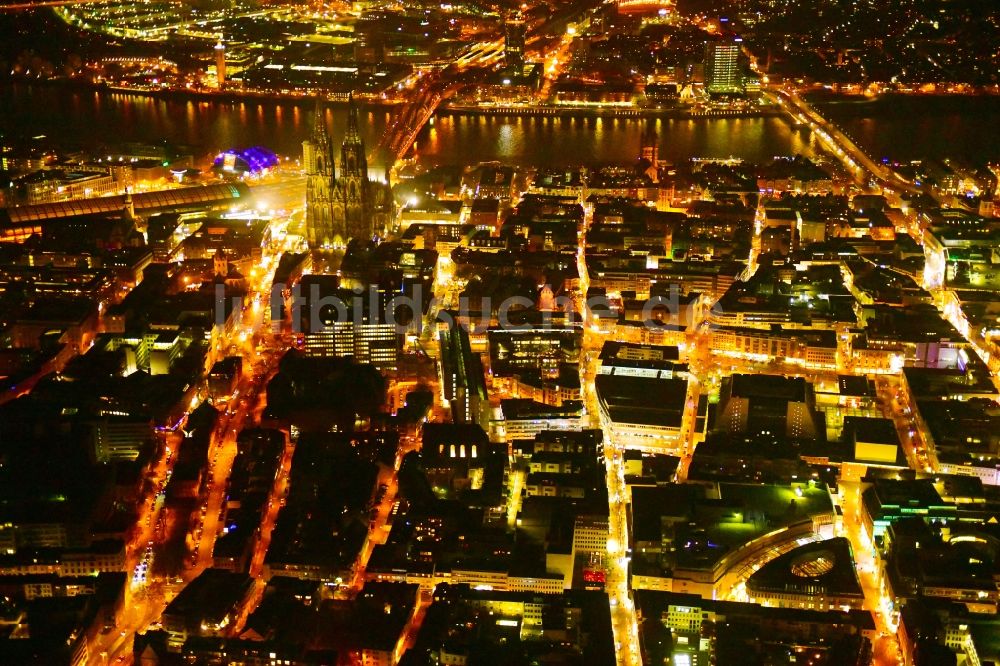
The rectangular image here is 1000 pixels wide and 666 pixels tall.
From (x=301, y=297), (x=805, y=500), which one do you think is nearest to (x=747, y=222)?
(x=301, y=297)

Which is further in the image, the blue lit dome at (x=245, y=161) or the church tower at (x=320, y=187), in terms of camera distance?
the blue lit dome at (x=245, y=161)

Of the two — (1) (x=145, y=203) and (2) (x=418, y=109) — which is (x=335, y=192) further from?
(2) (x=418, y=109)

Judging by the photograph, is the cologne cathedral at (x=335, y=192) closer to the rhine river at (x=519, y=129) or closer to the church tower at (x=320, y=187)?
the church tower at (x=320, y=187)

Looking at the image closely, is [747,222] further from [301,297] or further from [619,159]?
[301,297]

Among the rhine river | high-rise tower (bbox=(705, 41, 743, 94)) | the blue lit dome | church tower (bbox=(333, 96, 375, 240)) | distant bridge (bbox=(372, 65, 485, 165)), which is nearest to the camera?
church tower (bbox=(333, 96, 375, 240))

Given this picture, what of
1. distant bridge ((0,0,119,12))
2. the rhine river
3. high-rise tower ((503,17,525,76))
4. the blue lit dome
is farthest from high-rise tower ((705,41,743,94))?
distant bridge ((0,0,119,12))

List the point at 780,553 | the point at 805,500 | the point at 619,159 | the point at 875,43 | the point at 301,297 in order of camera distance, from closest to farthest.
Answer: the point at 780,553 < the point at 805,500 < the point at 301,297 < the point at 619,159 < the point at 875,43

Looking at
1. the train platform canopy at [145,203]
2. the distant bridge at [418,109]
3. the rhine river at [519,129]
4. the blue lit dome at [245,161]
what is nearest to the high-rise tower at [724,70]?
the rhine river at [519,129]

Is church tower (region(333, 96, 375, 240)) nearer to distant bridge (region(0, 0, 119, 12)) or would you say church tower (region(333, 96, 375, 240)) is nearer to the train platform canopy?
the train platform canopy

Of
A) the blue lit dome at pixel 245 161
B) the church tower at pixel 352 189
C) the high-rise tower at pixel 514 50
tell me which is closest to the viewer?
the church tower at pixel 352 189
